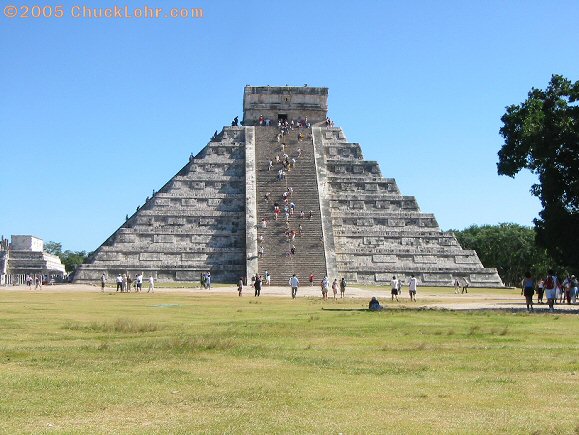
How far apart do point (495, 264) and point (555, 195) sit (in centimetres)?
5226

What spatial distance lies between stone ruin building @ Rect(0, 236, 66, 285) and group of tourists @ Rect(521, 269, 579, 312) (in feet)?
103

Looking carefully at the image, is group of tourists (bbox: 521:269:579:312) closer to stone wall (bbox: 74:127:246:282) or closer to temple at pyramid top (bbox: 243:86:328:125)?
stone wall (bbox: 74:127:246:282)

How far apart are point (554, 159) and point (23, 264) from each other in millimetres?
36438

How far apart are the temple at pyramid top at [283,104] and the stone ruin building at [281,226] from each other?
2653mm

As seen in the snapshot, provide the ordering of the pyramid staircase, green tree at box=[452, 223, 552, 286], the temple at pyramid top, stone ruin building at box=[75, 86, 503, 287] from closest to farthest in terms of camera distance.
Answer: the pyramid staircase → stone ruin building at box=[75, 86, 503, 287] → the temple at pyramid top → green tree at box=[452, 223, 552, 286]

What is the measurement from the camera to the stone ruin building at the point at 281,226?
47.2m

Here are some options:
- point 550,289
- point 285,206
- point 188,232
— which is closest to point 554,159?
point 550,289

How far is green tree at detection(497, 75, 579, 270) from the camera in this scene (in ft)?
88.2

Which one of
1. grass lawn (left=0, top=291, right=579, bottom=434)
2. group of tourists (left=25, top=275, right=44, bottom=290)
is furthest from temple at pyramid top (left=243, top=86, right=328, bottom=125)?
grass lawn (left=0, top=291, right=579, bottom=434)

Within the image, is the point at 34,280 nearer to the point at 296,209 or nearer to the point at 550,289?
the point at 296,209

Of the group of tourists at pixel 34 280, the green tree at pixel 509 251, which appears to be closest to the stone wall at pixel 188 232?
the group of tourists at pixel 34 280

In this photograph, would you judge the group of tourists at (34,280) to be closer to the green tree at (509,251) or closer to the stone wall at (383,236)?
the stone wall at (383,236)

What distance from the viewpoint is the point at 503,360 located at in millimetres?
11406

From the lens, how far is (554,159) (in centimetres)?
2758
